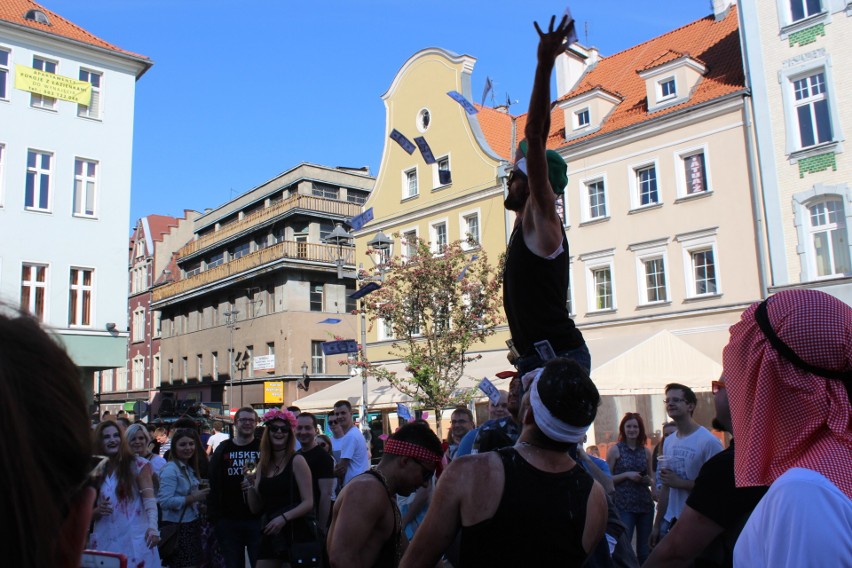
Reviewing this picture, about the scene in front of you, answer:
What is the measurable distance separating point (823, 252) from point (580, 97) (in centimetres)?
1081

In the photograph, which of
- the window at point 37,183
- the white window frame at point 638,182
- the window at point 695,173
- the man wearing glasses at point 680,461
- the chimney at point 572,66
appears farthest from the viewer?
the chimney at point 572,66

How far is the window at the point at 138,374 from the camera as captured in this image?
58.6 m

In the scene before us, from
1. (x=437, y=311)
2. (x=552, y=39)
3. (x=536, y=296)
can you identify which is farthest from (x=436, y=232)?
(x=552, y=39)

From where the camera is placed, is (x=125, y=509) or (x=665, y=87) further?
(x=665, y=87)

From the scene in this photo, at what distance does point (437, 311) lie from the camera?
24625mm

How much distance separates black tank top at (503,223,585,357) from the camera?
3121 millimetres

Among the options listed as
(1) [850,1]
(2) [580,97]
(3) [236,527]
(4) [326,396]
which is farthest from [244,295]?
(3) [236,527]

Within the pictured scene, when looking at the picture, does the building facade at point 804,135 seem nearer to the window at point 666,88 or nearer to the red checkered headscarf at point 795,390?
the window at point 666,88

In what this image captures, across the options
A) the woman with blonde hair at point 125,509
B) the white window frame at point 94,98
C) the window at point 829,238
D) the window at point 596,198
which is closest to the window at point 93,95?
the white window frame at point 94,98

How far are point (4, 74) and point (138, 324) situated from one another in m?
39.0

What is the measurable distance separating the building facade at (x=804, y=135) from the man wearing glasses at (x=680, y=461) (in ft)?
49.1

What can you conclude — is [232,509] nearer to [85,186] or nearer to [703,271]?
[703,271]

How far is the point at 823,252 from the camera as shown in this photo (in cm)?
2005

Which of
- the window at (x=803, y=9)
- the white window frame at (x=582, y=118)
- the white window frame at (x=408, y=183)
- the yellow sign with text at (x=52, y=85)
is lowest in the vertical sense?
the white window frame at (x=408, y=183)
